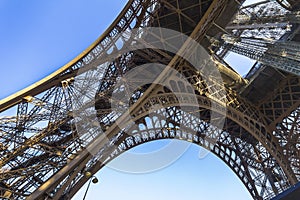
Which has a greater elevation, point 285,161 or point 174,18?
point 174,18

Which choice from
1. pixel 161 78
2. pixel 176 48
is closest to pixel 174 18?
pixel 176 48

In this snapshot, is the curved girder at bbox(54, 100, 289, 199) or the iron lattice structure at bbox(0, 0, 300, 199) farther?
the curved girder at bbox(54, 100, 289, 199)

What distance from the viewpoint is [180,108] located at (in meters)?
18.2

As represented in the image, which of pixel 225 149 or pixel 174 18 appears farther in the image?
pixel 225 149

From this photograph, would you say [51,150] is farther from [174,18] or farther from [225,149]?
[225,149]

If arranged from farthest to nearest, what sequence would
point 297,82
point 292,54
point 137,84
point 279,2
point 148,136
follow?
point 148,136 → point 297,82 → point 279,2 → point 137,84 → point 292,54

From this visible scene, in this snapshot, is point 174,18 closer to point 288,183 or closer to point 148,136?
point 148,136

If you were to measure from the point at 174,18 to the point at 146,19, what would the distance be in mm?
1924

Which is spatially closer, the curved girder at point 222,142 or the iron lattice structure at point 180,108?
the iron lattice structure at point 180,108

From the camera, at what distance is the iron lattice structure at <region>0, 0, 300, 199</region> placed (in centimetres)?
1096

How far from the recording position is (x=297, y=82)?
16.7 metres

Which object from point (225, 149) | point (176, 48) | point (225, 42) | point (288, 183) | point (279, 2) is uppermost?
point (279, 2)

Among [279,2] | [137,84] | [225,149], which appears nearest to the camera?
[137,84]

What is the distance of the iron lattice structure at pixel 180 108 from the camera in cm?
1096
